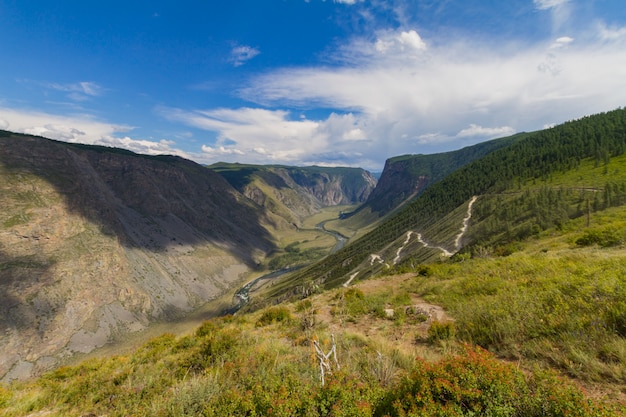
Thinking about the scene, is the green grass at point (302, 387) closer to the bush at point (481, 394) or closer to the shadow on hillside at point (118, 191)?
the bush at point (481, 394)

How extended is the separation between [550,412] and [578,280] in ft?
26.7

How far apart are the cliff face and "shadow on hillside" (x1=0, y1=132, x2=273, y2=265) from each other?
603mm

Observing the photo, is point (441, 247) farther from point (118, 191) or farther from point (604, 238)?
point (118, 191)

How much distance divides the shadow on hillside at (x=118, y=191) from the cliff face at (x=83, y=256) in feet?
1.98

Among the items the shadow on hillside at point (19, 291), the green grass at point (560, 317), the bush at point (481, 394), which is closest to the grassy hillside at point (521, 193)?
the green grass at point (560, 317)

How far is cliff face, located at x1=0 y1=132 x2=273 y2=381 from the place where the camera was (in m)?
81.2

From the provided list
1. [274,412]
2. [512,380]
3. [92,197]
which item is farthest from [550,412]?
[92,197]

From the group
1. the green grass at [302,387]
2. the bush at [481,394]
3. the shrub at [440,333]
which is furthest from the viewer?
the shrub at [440,333]

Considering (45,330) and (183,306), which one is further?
(183,306)

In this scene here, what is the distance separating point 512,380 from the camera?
456cm

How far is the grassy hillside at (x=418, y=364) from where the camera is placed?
4633 mm

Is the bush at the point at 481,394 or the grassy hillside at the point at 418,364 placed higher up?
the bush at the point at 481,394

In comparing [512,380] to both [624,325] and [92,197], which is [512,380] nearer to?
[624,325]

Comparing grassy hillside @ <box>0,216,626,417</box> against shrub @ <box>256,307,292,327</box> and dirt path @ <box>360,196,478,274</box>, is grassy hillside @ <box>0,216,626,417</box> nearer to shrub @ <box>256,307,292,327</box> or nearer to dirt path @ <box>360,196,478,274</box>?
shrub @ <box>256,307,292,327</box>
